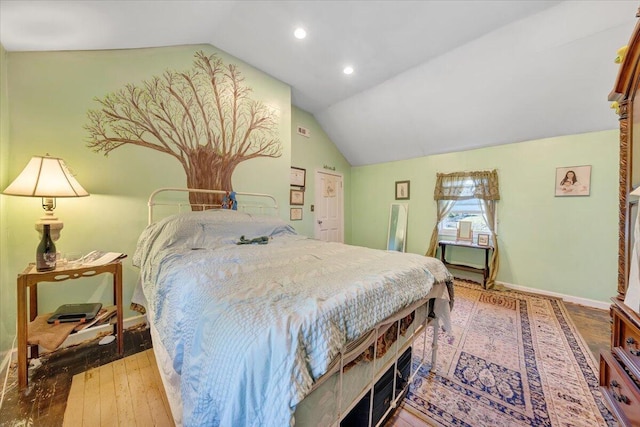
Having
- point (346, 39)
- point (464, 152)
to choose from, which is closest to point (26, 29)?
point (346, 39)

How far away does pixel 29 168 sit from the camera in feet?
5.22

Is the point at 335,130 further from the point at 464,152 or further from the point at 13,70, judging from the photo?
the point at 13,70

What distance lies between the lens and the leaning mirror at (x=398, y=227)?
467 cm

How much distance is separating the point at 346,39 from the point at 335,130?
2.17 metres

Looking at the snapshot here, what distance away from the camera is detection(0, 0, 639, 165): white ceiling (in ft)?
6.27

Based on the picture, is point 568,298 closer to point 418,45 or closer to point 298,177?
point 418,45

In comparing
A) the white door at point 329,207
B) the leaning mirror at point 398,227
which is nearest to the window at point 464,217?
the leaning mirror at point 398,227

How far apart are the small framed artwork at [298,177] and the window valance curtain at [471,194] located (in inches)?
97.0

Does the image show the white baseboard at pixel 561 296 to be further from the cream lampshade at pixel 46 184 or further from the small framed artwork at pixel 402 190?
the cream lampshade at pixel 46 184

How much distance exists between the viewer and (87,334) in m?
2.05

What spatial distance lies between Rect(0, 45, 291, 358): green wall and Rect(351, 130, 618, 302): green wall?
4.41 m

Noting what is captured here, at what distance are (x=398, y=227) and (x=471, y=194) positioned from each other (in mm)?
1428

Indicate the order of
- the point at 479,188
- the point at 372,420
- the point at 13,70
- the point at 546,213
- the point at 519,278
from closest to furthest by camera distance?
1. the point at 372,420
2. the point at 13,70
3. the point at 546,213
4. the point at 519,278
5. the point at 479,188

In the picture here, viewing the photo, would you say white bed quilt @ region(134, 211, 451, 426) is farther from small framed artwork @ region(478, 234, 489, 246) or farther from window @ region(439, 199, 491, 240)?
window @ region(439, 199, 491, 240)
